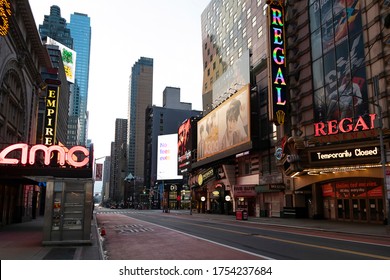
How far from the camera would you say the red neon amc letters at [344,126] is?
3147 centimetres

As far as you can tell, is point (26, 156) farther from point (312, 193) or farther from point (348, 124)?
point (312, 193)

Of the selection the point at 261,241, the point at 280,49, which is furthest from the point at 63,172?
the point at 280,49

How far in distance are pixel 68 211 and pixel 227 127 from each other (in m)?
44.2

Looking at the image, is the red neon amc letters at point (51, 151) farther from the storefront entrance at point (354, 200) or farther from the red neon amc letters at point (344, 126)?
the storefront entrance at point (354, 200)

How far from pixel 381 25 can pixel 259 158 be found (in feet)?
83.1

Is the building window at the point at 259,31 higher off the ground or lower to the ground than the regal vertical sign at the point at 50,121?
higher

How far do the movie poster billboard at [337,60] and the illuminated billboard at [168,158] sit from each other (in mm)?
113565

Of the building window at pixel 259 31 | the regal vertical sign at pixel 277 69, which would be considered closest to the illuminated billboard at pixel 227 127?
the building window at pixel 259 31

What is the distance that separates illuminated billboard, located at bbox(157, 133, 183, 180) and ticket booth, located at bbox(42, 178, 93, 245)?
434ft

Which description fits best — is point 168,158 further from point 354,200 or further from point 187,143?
point 354,200

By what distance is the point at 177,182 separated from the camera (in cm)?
16038

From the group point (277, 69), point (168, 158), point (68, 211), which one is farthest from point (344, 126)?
point (168, 158)

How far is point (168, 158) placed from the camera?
154 m

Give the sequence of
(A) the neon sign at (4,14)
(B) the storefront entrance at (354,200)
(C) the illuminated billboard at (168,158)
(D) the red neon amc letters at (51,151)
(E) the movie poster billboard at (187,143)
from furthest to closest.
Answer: (C) the illuminated billboard at (168,158)
(E) the movie poster billboard at (187,143)
(B) the storefront entrance at (354,200)
(A) the neon sign at (4,14)
(D) the red neon amc letters at (51,151)
